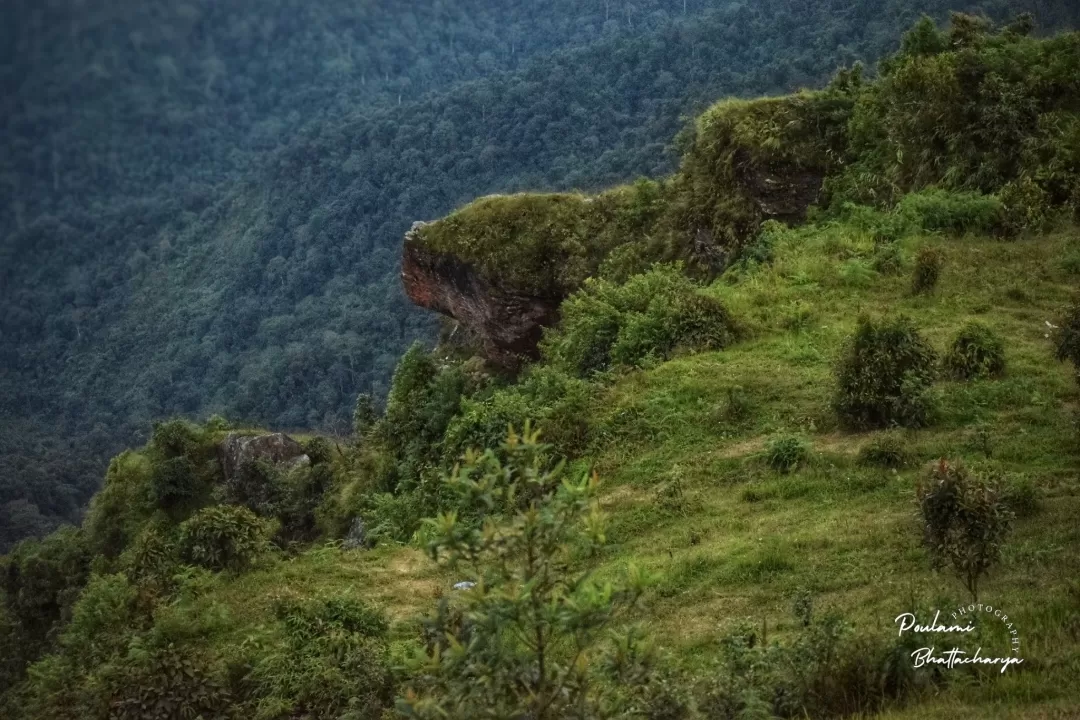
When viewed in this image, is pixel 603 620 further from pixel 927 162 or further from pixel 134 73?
pixel 134 73

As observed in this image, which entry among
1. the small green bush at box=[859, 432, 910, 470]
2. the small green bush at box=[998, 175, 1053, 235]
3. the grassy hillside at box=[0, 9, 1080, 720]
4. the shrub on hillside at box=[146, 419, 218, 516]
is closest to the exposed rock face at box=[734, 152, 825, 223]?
the grassy hillside at box=[0, 9, 1080, 720]

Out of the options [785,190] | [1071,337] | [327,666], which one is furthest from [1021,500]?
[785,190]

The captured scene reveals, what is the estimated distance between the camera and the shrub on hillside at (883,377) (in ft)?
30.8

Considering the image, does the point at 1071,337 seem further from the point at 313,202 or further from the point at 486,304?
the point at 313,202

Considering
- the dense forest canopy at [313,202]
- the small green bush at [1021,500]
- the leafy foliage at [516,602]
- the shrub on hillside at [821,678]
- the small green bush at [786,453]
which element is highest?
the leafy foliage at [516,602]

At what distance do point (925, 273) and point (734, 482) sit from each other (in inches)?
190

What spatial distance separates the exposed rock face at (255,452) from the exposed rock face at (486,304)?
6.97 metres

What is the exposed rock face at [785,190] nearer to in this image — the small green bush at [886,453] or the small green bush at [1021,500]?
the small green bush at [886,453]

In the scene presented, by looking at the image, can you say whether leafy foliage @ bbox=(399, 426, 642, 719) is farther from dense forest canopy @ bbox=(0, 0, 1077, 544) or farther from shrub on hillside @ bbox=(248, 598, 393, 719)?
dense forest canopy @ bbox=(0, 0, 1077, 544)

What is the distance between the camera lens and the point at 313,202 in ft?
254

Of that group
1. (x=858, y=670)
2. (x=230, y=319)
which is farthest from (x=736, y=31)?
(x=858, y=670)

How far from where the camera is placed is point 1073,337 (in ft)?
28.3

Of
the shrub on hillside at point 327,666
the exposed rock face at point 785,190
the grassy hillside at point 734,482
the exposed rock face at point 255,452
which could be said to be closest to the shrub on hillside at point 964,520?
the grassy hillside at point 734,482

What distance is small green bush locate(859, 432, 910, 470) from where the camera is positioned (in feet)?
28.8
